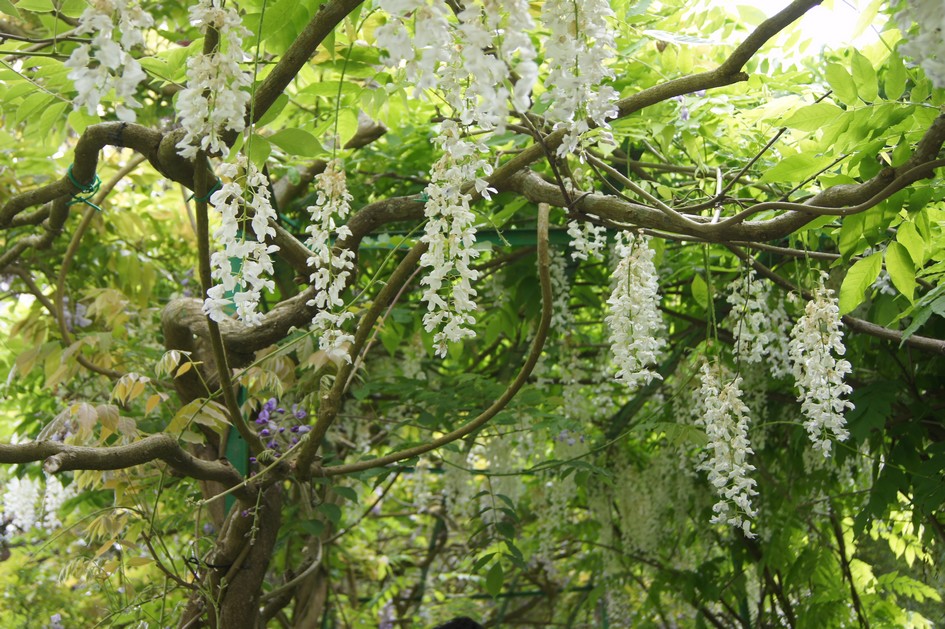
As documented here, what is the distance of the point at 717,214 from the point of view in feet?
4.72

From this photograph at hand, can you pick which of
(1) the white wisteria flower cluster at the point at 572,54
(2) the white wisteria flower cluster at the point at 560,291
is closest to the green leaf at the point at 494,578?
(2) the white wisteria flower cluster at the point at 560,291

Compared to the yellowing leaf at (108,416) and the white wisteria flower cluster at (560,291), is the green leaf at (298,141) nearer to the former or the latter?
the yellowing leaf at (108,416)

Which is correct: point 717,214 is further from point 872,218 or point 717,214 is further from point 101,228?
point 101,228

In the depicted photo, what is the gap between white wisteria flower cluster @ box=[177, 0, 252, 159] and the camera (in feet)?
2.84

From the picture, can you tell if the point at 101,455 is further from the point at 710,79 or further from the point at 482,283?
the point at 482,283

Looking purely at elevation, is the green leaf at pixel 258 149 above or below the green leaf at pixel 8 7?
below

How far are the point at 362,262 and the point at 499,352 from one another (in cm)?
87

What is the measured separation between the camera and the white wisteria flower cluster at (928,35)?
2.33ft

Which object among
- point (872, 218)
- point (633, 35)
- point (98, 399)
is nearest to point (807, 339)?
point (872, 218)

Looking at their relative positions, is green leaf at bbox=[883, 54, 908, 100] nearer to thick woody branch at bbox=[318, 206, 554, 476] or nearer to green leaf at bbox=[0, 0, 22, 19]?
thick woody branch at bbox=[318, 206, 554, 476]

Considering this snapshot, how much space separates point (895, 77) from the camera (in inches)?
46.0

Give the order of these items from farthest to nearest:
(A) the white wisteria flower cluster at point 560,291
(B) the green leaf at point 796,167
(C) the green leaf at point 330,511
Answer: (A) the white wisteria flower cluster at point 560,291, (C) the green leaf at point 330,511, (B) the green leaf at point 796,167

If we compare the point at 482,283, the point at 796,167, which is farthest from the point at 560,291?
the point at 796,167

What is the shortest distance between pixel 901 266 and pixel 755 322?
68 cm
